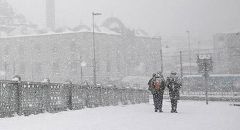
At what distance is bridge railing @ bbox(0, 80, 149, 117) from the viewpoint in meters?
12.1

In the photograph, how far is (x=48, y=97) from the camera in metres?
14.2

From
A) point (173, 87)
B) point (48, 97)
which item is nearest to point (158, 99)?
point (173, 87)

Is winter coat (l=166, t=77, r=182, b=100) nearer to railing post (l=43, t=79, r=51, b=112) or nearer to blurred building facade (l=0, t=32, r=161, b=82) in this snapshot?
railing post (l=43, t=79, r=51, b=112)

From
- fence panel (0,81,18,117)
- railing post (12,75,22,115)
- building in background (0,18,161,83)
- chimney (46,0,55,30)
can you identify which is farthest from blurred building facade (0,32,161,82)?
fence panel (0,81,18,117)

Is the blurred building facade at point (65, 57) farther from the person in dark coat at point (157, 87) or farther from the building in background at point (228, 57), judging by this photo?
the person in dark coat at point (157, 87)

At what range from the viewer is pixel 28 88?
514 inches

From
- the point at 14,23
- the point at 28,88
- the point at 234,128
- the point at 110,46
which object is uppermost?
the point at 14,23

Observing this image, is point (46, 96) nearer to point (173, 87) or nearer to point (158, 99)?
point (158, 99)

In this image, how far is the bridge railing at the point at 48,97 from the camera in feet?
39.7

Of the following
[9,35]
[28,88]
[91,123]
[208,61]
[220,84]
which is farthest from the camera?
[9,35]

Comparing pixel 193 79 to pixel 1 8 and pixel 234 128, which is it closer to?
pixel 234 128

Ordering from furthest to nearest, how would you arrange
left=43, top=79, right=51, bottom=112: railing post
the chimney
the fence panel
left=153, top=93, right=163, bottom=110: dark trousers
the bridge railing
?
the chimney → left=153, top=93, right=163, bottom=110: dark trousers → left=43, top=79, right=51, bottom=112: railing post → the bridge railing → the fence panel

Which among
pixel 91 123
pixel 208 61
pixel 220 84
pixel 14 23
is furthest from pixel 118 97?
pixel 14 23

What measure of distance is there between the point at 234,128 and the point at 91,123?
3.28 m
